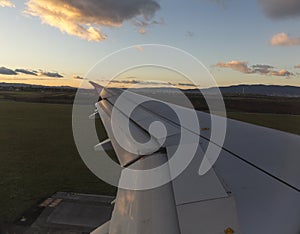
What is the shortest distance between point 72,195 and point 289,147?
14.2ft

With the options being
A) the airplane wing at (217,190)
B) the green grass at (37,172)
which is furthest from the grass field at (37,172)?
the airplane wing at (217,190)

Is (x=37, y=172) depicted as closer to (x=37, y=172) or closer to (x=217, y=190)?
(x=37, y=172)

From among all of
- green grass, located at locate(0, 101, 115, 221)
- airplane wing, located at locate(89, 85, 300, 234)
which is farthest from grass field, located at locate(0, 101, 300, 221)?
airplane wing, located at locate(89, 85, 300, 234)

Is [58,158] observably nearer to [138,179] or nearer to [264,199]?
[138,179]

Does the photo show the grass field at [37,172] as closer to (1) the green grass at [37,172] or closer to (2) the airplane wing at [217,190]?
(1) the green grass at [37,172]

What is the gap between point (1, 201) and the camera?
4824 millimetres

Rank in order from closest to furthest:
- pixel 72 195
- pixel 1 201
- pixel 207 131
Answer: pixel 207 131
pixel 1 201
pixel 72 195

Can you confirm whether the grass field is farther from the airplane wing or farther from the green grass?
the airplane wing

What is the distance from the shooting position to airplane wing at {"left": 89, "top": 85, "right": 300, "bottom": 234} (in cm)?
107

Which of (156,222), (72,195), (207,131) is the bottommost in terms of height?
(72,195)

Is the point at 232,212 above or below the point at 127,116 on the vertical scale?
below

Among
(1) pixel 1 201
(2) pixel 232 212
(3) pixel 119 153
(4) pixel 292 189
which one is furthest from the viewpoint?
(1) pixel 1 201

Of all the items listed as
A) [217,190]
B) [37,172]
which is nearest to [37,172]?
[37,172]

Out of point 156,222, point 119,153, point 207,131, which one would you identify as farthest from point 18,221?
point 156,222
